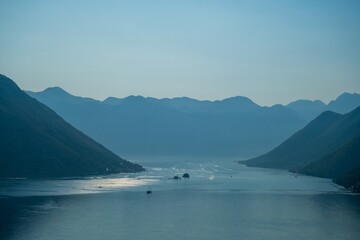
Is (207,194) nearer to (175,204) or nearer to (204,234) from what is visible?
(175,204)

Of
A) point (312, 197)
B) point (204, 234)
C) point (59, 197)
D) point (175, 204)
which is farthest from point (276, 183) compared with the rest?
point (204, 234)

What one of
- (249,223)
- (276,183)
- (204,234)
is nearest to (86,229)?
(204,234)

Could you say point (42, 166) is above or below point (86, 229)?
above

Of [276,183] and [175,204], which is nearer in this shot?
[175,204]

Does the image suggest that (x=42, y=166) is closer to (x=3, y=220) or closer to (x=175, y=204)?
(x=175, y=204)

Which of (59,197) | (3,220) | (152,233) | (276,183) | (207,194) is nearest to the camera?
(152,233)

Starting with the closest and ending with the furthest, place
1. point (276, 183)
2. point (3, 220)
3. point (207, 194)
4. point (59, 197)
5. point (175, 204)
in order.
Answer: point (3, 220)
point (175, 204)
point (59, 197)
point (207, 194)
point (276, 183)
